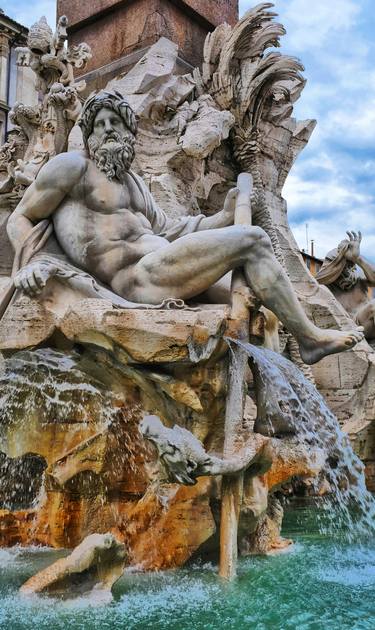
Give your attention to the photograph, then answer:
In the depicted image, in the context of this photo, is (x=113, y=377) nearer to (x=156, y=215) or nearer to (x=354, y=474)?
(x=156, y=215)

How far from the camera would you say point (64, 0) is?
8258 mm

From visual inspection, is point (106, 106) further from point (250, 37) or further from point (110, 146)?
point (250, 37)

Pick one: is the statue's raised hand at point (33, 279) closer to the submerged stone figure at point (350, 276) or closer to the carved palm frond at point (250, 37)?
the carved palm frond at point (250, 37)

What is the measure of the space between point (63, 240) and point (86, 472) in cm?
151

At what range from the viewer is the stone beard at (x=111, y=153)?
4469 mm

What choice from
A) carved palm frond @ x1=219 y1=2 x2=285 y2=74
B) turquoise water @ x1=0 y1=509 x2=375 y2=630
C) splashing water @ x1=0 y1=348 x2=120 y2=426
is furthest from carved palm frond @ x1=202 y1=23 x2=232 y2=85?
turquoise water @ x1=0 y1=509 x2=375 y2=630

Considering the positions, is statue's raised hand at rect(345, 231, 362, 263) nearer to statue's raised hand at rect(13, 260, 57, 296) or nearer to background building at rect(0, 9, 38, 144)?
statue's raised hand at rect(13, 260, 57, 296)

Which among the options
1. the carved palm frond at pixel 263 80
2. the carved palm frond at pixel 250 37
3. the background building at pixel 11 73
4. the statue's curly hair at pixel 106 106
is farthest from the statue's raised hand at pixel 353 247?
the background building at pixel 11 73

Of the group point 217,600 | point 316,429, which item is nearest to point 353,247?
point 316,429

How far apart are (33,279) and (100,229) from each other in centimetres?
64

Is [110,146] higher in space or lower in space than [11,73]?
lower

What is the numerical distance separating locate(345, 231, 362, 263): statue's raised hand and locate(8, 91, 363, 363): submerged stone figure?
4.29 metres

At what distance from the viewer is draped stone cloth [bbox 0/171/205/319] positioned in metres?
4.09

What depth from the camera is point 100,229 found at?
439 centimetres
